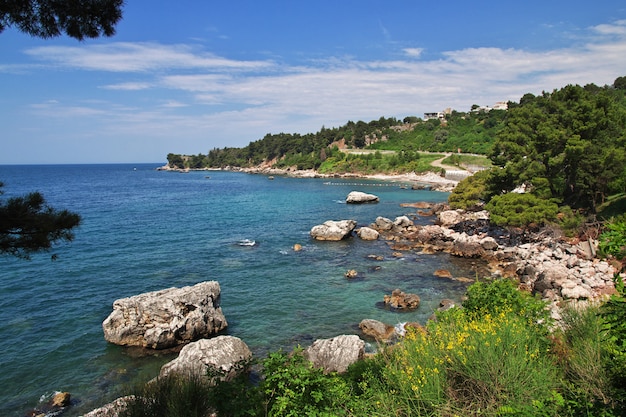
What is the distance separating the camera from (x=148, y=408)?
799cm

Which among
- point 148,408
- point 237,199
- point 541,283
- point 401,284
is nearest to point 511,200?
point 541,283

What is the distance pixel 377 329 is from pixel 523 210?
18350 mm

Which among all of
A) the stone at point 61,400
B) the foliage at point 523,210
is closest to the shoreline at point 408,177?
the foliage at point 523,210

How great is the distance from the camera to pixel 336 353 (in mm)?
14977

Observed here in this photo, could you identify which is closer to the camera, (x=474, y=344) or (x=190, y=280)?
(x=474, y=344)

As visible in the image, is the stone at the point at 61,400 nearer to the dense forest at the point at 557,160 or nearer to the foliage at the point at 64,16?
the foliage at the point at 64,16

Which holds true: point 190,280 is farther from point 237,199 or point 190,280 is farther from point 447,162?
point 447,162

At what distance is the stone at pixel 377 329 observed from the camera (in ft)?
60.1

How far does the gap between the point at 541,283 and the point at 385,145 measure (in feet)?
416

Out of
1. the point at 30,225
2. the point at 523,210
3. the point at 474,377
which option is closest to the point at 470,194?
the point at 523,210

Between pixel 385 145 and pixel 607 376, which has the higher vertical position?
pixel 385 145

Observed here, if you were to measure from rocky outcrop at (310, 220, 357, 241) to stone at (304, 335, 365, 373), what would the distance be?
76.2 ft

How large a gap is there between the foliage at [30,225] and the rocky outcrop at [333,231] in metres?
31.7

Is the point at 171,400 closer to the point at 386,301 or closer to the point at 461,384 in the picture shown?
the point at 461,384
